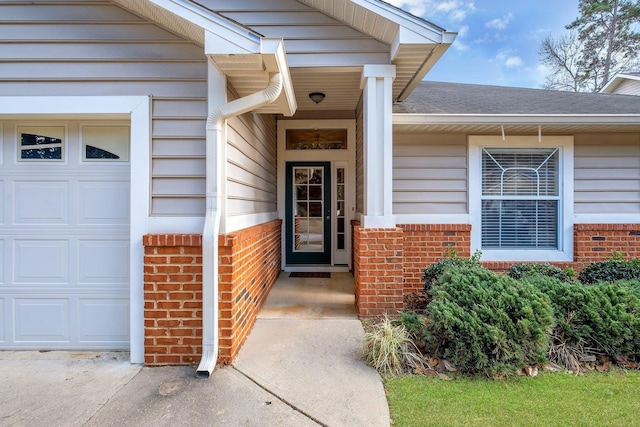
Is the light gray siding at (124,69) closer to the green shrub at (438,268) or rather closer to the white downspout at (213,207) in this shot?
the white downspout at (213,207)

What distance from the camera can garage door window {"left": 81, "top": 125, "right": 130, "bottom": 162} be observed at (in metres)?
3.26

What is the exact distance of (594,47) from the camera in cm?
1502

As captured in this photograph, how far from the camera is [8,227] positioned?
3254mm

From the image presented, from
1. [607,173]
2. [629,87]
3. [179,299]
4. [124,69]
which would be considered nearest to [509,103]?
[607,173]

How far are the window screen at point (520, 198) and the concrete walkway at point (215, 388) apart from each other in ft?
9.37

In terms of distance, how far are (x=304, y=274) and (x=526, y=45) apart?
2036 cm

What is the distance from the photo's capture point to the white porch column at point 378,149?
391 centimetres

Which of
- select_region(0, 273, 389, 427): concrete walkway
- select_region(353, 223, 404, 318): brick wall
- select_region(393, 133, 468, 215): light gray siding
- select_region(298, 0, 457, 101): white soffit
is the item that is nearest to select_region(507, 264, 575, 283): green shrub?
select_region(393, 133, 468, 215): light gray siding

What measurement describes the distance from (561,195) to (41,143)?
21.3 feet

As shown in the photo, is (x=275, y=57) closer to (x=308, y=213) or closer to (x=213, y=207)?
(x=213, y=207)

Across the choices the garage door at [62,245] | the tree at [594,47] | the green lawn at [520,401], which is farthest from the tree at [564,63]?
the garage door at [62,245]

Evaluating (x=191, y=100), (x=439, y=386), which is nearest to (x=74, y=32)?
(x=191, y=100)

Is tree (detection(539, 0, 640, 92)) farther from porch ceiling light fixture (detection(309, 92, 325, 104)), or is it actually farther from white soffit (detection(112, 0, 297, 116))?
white soffit (detection(112, 0, 297, 116))

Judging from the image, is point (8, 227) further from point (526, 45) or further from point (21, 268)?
point (526, 45)
